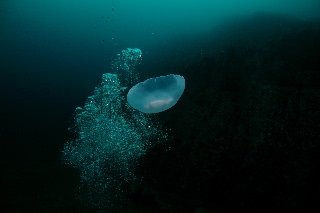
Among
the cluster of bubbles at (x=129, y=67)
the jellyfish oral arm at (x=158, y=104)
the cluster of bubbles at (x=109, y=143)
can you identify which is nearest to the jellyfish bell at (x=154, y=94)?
the jellyfish oral arm at (x=158, y=104)

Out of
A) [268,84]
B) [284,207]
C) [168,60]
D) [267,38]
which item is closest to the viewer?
[284,207]

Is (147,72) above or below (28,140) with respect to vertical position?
above

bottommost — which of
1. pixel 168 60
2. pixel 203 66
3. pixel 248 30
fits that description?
pixel 203 66

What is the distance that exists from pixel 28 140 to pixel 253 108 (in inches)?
282

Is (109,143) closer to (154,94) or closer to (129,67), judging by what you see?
(129,67)

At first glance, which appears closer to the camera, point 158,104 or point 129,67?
point 158,104

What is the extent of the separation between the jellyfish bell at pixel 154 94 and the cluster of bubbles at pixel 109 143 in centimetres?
88

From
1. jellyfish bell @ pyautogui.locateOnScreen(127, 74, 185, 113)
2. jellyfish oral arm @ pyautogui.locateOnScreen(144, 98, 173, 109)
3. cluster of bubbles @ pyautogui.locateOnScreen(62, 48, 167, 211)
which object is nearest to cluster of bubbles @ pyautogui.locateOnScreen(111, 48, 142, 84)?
cluster of bubbles @ pyautogui.locateOnScreen(62, 48, 167, 211)

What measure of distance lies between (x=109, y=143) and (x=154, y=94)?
2771 millimetres

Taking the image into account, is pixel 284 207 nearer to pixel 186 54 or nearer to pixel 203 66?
pixel 203 66

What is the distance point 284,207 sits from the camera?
365 cm

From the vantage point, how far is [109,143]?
21.6 ft

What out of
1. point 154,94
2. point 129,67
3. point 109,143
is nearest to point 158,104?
point 154,94

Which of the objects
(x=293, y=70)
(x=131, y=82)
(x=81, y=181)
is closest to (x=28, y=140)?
(x=81, y=181)
